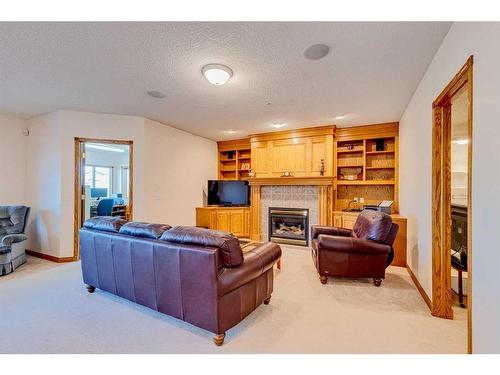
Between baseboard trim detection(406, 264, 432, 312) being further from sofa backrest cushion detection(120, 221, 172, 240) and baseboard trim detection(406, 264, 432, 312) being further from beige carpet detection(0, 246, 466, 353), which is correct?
sofa backrest cushion detection(120, 221, 172, 240)

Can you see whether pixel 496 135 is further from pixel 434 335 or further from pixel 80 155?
pixel 80 155

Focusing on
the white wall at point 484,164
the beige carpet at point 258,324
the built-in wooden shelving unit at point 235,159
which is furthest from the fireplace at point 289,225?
the white wall at point 484,164

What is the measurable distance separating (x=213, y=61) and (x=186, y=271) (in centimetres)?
206

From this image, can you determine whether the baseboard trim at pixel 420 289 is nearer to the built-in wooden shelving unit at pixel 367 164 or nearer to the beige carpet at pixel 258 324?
the beige carpet at pixel 258 324

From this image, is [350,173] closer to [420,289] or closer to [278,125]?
[278,125]

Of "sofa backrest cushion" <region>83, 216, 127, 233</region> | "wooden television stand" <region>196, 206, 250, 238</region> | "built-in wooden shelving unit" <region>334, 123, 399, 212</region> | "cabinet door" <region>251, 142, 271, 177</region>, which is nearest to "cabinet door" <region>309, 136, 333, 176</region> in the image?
"built-in wooden shelving unit" <region>334, 123, 399, 212</region>

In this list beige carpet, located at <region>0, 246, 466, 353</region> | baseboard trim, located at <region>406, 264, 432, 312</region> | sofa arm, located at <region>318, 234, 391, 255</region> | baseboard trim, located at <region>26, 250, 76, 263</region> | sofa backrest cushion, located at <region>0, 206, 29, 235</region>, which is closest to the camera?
beige carpet, located at <region>0, 246, 466, 353</region>

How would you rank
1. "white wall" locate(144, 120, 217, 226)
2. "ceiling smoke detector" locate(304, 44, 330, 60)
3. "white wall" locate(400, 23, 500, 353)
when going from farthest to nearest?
1. "white wall" locate(144, 120, 217, 226)
2. "ceiling smoke detector" locate(304, 44, 330, 60)
3. "white wall" locate(400, 23, 500, 353)

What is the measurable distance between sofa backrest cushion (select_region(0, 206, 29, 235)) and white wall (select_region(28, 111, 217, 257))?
35 cm

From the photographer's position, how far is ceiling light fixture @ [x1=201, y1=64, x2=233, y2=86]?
2.50 meters

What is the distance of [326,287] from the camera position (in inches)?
118

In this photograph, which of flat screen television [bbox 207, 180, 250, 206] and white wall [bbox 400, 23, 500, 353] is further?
flat screen television [bbox 207, 180, 250, 206]

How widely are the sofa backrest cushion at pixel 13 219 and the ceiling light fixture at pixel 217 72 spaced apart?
3.80 metres

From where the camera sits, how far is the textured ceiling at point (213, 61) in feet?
6.47
